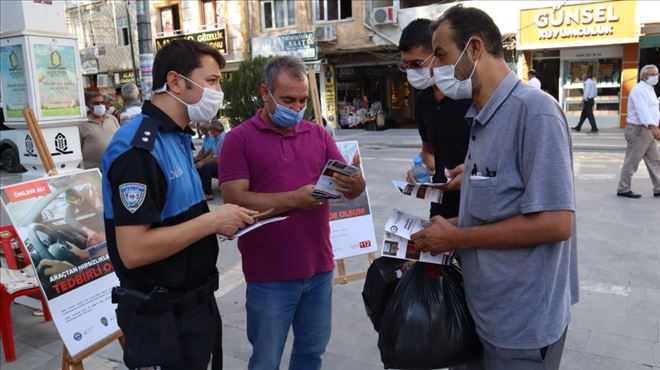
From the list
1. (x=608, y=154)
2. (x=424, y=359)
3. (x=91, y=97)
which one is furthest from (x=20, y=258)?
(x=608, y=154)

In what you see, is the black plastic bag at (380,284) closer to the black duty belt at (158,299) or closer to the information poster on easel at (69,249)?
the black duty belt at (158,299)

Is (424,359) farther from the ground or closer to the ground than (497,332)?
closer to the ground

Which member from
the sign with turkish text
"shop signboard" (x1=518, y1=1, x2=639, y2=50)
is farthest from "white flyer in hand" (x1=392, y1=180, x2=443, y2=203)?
the sign with turkish text

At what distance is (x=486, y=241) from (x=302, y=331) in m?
1.31

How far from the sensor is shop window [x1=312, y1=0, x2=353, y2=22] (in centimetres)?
2006

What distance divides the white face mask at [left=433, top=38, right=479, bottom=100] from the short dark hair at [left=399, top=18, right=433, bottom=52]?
0.89 metres

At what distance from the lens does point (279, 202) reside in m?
2.34

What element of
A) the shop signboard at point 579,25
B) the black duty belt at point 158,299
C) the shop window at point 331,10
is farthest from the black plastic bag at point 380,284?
the shop window at point 331,10

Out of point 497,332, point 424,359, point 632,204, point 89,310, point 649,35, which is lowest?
point 632,204

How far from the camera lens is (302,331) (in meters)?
2.61

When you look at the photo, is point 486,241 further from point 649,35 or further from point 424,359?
point 649,35

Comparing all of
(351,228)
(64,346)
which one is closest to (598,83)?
(351,228)

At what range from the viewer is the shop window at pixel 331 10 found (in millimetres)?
20064

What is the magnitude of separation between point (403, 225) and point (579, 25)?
52.6ft
